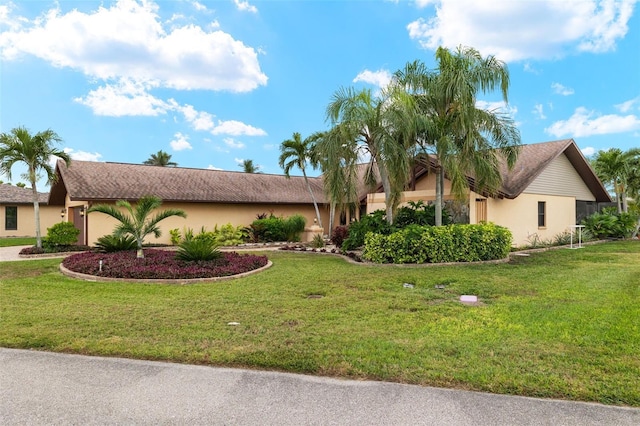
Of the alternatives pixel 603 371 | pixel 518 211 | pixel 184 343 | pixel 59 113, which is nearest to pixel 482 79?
pixel 518 211

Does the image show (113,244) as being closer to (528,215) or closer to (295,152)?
(295,152)

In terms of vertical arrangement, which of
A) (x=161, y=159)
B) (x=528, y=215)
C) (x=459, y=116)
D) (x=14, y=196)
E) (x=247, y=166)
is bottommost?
(x=528, y=215)

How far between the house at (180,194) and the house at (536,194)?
5.90 m

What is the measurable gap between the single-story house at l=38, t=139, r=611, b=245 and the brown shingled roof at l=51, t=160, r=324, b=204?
1.7 inches

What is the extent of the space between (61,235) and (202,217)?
20.9 feet

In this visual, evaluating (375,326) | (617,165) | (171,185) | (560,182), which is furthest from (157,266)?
(617,165)

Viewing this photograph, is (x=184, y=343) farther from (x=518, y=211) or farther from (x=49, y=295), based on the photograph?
(x=518, y=211)

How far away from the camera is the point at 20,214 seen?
86.6 ft

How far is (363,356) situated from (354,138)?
29.4 feet

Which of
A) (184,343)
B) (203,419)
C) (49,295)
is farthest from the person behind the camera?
(49,295)

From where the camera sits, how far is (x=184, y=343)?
15.2ft

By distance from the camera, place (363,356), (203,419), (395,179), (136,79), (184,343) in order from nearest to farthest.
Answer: (203,419) → (363,356) → (184,343) → (395,179) → (136,79)

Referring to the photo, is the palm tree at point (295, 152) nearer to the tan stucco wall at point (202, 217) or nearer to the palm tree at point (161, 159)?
the tan stucco wall at point (202, 217)

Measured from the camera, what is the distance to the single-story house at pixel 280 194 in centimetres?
1675
